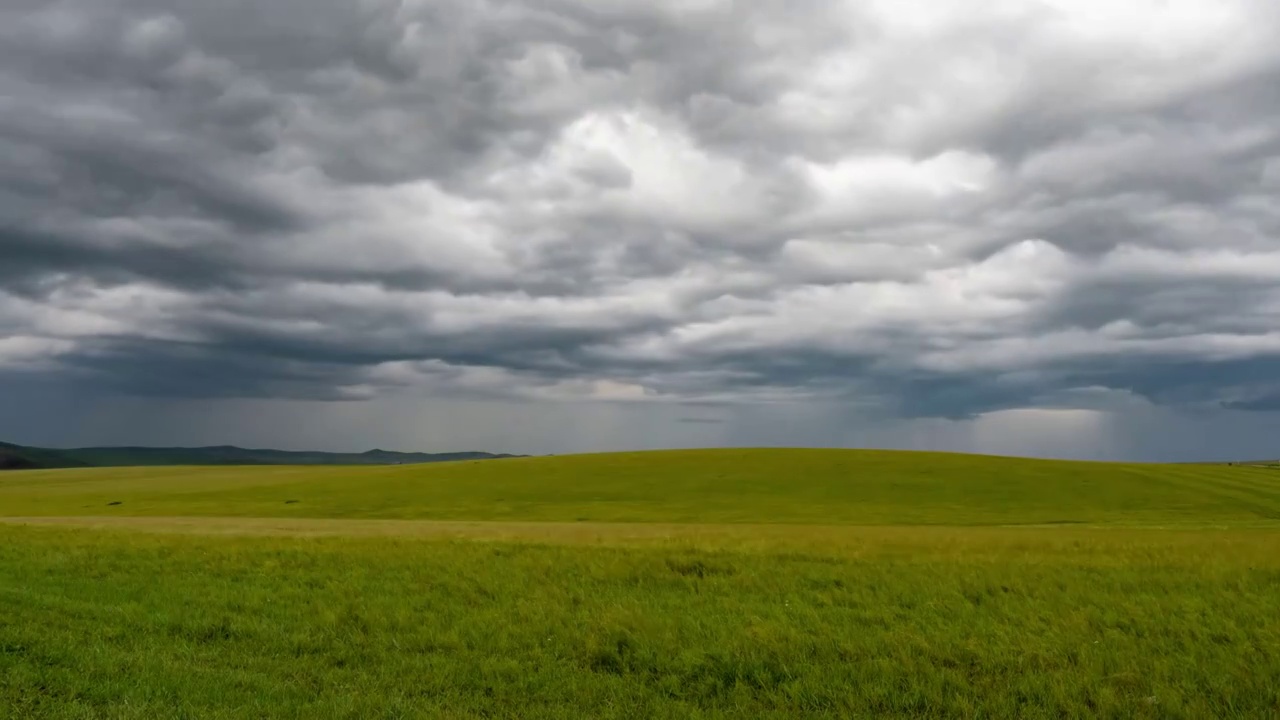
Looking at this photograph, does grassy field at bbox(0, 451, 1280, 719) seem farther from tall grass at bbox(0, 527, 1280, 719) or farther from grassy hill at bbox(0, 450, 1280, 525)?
grassy hill at bbox(0, 450, 1280, 525)

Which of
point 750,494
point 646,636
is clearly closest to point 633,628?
point 646,636

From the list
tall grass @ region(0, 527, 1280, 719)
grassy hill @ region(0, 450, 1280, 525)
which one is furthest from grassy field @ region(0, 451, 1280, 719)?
grassy hill @ region(0, 450, 1280, 525)

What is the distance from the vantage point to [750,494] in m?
69.9

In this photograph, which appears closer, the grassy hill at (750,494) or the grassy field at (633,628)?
the grassy field at (633,628)

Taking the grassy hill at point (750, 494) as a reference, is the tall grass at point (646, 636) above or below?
above

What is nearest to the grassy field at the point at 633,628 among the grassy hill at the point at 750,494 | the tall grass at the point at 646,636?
the tall grass at the point at 646,636

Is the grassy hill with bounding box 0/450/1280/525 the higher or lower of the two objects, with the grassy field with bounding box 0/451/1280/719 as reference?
lower

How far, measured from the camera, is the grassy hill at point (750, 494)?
56312mm

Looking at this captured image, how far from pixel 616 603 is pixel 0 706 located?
362 inches

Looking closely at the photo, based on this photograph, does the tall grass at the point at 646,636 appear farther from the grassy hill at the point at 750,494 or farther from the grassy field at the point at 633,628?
the grassy hill at the point at 750,494

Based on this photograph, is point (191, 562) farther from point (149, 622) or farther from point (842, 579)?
point (842, 579)

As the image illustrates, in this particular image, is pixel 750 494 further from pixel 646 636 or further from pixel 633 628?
pixel 646 636

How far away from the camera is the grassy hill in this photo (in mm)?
56312

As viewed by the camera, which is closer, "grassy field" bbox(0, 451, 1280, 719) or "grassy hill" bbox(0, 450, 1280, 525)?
"grassy field" bbox(0, 451, 1280, 719)
